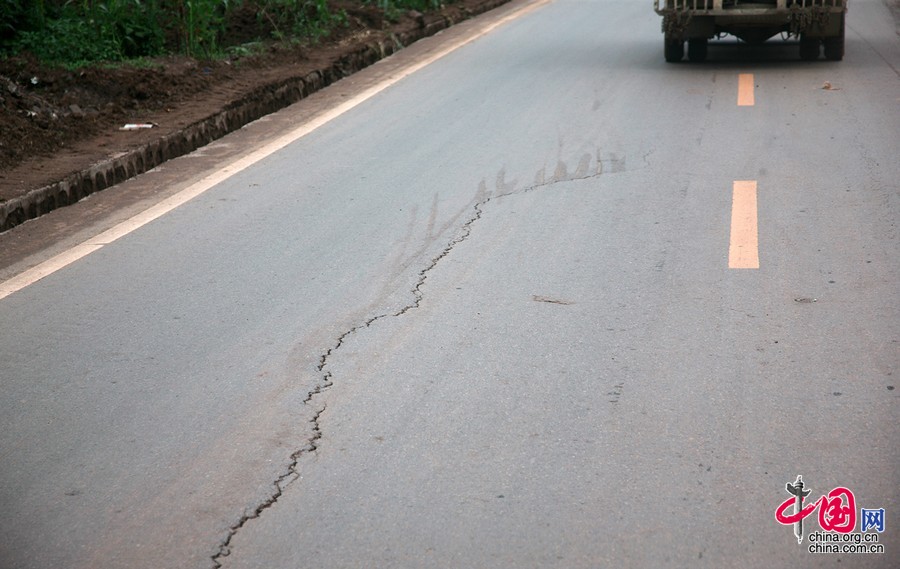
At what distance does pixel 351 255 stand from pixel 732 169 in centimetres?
306

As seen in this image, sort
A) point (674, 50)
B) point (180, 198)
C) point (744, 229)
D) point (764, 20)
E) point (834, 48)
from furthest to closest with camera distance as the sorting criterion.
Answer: point (674, 50)
point (834, 48)
point (764, 20)
point (180, 198)
point (744, 229)

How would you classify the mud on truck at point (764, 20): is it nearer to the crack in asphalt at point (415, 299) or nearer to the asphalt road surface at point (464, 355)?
the asphalt road surface at point (464, 355)

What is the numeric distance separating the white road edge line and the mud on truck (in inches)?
117

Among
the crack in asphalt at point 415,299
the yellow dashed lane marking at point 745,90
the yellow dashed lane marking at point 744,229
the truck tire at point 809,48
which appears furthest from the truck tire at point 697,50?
the yellow dashed lane marking at point 744,229

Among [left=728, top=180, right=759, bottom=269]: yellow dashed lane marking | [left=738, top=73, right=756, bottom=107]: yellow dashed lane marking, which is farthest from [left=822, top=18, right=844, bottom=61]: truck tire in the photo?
[left=728, top=180, right=759, bottom=269]: yellow dashed lane marking

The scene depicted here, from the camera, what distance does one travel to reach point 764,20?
12.1m

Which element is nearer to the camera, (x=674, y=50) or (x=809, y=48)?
(x=809, y=48)

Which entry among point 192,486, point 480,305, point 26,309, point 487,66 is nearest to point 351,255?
point 480,305

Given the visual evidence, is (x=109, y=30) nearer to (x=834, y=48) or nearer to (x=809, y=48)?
(x=809, y=48)

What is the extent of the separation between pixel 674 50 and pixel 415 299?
8466 mm

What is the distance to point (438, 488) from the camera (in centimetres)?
368

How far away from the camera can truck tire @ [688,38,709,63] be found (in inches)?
521

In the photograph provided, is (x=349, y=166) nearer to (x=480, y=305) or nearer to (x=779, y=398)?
(x=480, y=305)

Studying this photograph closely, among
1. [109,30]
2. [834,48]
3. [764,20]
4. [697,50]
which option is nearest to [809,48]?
[834,48]
